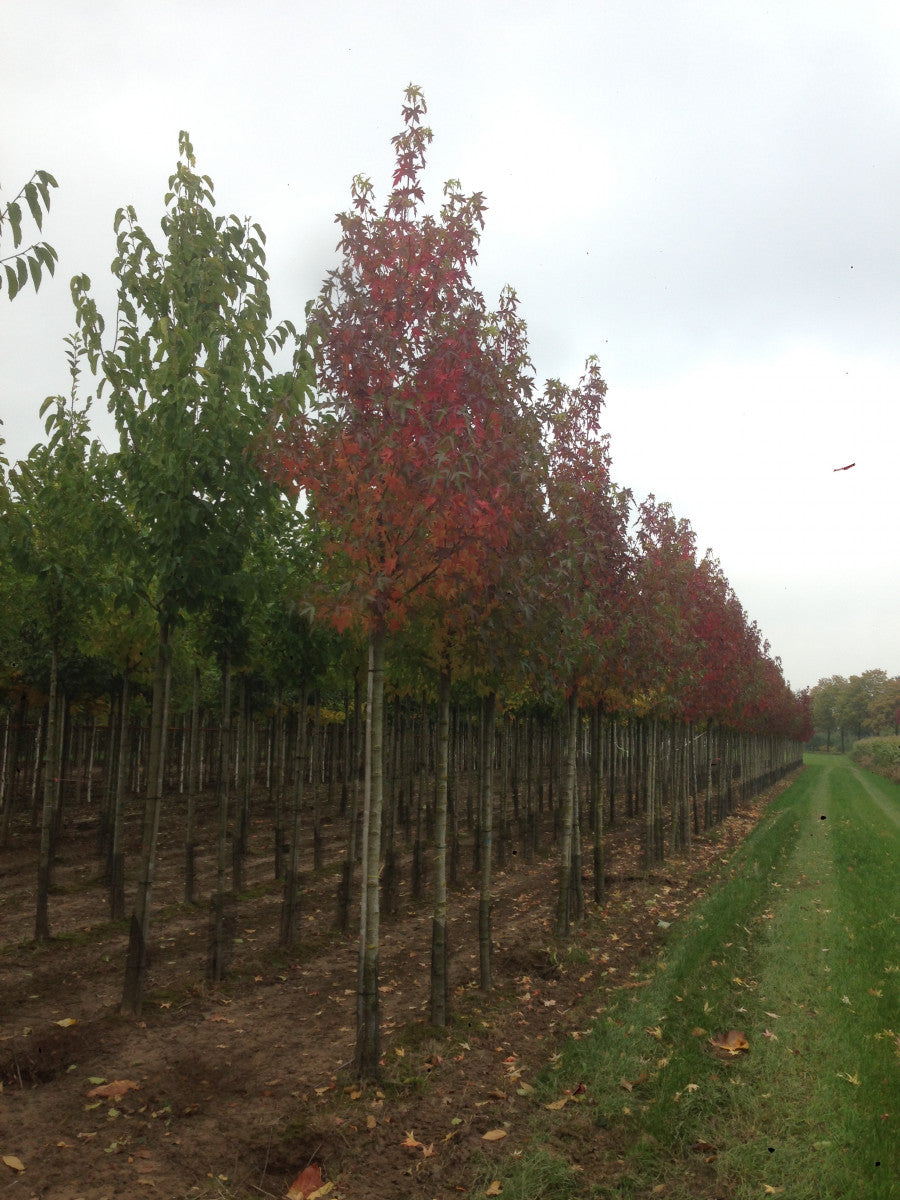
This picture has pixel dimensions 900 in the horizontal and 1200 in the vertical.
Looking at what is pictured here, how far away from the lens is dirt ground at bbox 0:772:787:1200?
5188 millimetres

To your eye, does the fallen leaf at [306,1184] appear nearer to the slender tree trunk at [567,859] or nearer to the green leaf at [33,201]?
the green leaf at [33,201]

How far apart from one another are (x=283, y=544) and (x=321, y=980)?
5.50 m

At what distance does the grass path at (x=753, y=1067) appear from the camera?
5070 millimetres

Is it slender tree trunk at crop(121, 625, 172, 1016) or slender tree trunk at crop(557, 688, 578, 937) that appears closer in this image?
slender tree trunk at crop(121, 625, 172, 1016)

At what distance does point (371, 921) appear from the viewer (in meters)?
6.64

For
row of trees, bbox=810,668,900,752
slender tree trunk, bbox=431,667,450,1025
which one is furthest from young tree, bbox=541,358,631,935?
row of trees, bbox=810,668,900,752

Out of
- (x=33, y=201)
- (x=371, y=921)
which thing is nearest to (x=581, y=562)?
(x=371, y=921)

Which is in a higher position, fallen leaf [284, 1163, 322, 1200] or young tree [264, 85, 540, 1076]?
young tree [264, 85, 540, 1076]

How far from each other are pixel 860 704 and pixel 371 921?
130 metres

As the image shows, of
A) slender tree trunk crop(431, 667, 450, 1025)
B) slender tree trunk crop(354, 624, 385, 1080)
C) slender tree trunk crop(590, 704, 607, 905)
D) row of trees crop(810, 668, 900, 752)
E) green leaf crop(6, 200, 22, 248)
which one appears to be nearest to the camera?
green leaf crop(6, 200, 22, 248)

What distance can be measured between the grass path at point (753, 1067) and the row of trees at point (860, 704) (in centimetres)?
9965

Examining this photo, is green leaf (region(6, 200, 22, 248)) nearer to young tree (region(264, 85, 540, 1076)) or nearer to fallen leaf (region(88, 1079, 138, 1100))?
young tree (region(264, 85, 540, 1076))

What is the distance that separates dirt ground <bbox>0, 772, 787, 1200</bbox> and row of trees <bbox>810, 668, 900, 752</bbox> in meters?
102

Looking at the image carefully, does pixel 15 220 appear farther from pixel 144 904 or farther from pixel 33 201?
pixel 144 904
